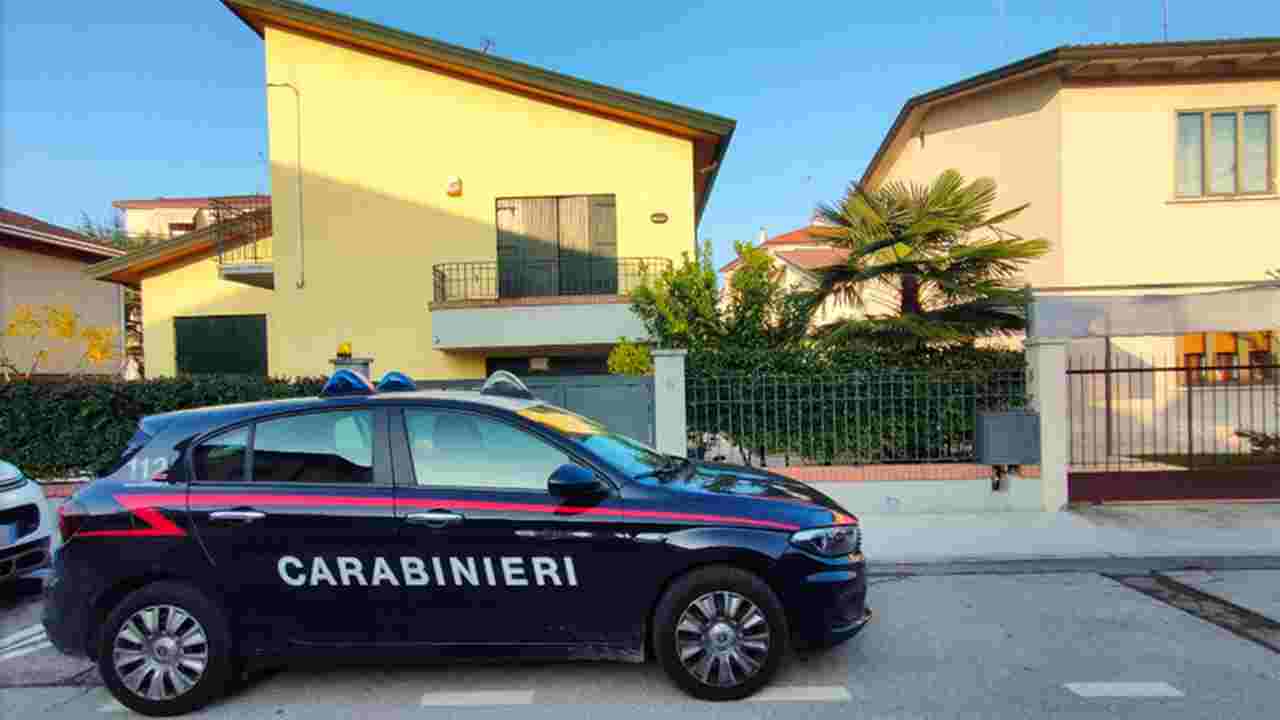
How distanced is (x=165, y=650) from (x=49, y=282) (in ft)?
64.6

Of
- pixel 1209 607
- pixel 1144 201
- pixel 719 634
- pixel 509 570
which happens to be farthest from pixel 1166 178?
pixel 509 570

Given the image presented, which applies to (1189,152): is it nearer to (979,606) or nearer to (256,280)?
(979,606)

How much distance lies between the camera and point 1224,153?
12.3 meters

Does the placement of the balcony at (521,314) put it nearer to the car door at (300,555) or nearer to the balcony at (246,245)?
the balcony at (246,245)

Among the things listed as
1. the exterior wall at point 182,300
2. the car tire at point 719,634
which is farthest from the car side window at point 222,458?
the exterior wall at point 182,300

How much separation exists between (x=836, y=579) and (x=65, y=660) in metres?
4.81

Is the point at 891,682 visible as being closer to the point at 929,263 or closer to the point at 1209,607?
the point at 1209,607

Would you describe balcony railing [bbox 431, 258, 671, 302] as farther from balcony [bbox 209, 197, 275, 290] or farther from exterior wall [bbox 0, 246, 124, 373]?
exterior wall [bbox 0, 246, 124, 373]

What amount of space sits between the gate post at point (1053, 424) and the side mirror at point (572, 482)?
668 centimetres

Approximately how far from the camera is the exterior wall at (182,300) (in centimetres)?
1719

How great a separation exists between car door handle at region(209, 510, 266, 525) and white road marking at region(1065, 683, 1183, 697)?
4427 millimetres

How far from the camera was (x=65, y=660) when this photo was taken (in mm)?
4652

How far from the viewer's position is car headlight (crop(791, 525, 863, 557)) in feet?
12.8

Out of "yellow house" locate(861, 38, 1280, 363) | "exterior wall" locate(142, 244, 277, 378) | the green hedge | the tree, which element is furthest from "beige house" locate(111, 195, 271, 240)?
"yellow house" locate(861, 38, 1280, 363)
